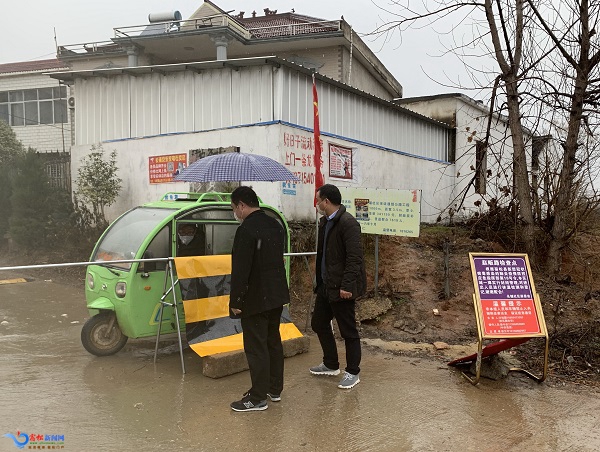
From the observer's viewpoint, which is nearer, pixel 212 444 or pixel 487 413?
pixel 212 444

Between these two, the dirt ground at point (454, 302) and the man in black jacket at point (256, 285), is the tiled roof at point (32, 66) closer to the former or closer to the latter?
the dirt ground at point (454, 302)

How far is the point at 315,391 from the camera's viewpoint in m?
4.78

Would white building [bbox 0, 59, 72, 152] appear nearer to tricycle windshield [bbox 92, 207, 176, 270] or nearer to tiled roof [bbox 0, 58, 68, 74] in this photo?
tiled roof [bbox 0, 58, 68, 74]

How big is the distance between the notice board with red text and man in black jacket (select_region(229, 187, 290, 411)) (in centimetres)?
207

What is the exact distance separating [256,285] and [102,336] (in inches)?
92.0

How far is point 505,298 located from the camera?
5.17 meters

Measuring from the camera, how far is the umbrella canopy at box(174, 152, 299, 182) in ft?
20.6

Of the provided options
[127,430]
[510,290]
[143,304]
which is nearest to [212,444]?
[127,430]

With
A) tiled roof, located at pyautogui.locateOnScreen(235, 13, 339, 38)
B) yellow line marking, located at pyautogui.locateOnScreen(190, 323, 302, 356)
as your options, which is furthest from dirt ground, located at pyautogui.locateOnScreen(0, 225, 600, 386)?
tiled roof, located at pyautogui.locateOnScreen(235, 13, 339, 38)

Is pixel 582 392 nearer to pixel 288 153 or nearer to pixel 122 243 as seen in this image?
pixel 122 243

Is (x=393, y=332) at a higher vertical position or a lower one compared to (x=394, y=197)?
lower

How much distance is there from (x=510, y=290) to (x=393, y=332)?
212 cm

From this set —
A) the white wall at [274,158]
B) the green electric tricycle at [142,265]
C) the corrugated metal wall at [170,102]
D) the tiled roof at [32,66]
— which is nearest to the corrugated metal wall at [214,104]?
the corrugated metal wall at [170,102]

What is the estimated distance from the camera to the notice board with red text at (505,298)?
4953mm
